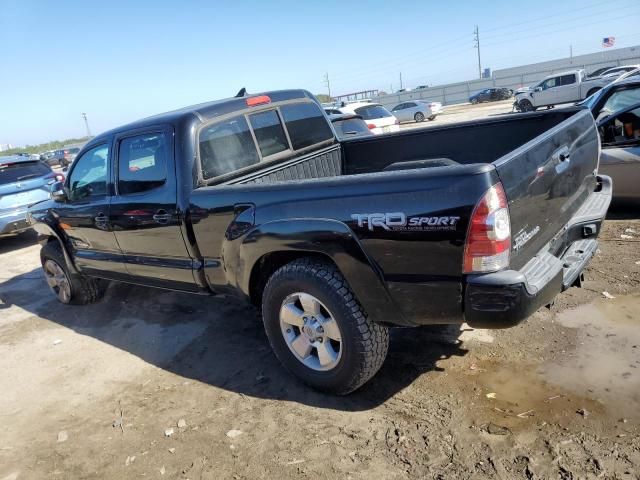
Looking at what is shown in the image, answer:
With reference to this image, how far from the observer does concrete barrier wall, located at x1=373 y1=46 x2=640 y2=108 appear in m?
44.9

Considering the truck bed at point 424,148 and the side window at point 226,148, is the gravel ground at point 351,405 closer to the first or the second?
the truck bed at point 424,148

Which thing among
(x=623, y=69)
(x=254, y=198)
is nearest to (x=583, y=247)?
(x=254, y=198)

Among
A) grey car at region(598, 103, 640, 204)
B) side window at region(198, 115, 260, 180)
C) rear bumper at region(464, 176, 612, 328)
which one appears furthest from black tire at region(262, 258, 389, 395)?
grey car at region(598, 103, 640, 204)

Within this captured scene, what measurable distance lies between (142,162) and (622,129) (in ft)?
17.8

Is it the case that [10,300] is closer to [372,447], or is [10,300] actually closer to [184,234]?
[184,234]

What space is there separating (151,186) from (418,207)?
232 cm

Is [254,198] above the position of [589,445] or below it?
above

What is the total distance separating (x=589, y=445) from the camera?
8.14 feet

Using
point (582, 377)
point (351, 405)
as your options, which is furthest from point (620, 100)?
point (351, 405)

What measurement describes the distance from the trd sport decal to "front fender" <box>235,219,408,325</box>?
0.12 m

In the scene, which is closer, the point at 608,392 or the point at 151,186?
the point at 608,392

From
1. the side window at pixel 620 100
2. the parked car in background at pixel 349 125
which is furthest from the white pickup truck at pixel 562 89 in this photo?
the side window at pixel 620 100

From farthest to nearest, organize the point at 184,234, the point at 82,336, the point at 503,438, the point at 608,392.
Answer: the point at 82,336 < the point at 184,234 < the point at 608,392 < the point at 503,438

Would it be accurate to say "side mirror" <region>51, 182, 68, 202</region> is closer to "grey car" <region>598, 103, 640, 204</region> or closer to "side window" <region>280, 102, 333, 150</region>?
"side window" <region>280, 102, 333, 150</region>
